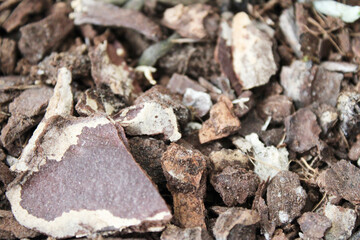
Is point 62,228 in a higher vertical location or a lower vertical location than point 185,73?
lower

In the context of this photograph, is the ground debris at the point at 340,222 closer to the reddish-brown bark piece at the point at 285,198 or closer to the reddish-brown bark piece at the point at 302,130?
the reddish-brown bark piece at the point at 285,198

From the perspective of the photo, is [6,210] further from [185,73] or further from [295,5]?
[295,5]

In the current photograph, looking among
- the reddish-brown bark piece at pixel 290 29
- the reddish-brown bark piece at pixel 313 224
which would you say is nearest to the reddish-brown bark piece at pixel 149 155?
the reddish-brown bark piece at pixel 313 224

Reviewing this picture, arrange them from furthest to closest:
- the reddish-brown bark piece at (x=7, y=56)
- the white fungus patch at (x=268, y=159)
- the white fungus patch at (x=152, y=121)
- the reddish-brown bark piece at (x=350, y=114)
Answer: the reddish-brown bark piece at (x=7, y=56)
the reddish-brown bark piece at (x=350, y=114)
the white fungus patch at (x=268, y=159)
the white fungus patch at (x=152, y=121)

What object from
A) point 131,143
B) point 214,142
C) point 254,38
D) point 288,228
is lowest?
point 288,228

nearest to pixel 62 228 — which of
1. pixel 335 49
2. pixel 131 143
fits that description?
pixel 131 143

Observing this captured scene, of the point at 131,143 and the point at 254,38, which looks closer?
the point at 131,143

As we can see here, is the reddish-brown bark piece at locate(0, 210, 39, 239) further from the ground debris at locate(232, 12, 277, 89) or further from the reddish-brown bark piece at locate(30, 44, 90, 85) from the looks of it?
the ground debris at locate(232, 12, 277, 89)
